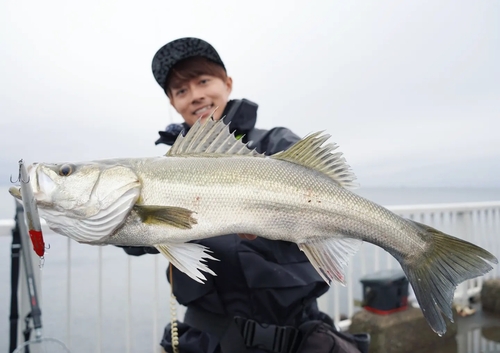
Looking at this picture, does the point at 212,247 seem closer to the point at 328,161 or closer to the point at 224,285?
the point at 224,285

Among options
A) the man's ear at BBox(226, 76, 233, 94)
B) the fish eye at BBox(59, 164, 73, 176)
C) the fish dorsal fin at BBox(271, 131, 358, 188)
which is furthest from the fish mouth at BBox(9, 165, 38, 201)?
the man's ear at BBox(226, 76, 233, 94)

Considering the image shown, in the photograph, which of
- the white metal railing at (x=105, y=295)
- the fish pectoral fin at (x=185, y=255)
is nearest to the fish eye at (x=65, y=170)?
the fish pectoral fin at (x=185, y=255)

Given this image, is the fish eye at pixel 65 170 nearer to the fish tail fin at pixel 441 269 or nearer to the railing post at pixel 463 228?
the fish tail fin at pixel 441 269

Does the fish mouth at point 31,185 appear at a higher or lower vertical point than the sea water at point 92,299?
higher

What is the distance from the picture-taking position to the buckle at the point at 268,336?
6.37 ft

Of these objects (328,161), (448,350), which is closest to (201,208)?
(328,161)

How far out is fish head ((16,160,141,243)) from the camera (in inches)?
61.4

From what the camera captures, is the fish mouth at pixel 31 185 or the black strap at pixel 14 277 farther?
the black strap at pixel 14 277

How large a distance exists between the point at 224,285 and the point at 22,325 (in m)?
1.92

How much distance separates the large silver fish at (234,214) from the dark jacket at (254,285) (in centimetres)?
33

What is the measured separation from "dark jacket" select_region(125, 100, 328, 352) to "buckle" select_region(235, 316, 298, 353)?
0.18 feet

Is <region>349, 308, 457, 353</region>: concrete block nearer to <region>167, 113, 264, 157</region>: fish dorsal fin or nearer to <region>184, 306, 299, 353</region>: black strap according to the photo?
<region>184, 306, 299, 353</region>: black strap

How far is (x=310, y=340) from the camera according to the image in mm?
1961

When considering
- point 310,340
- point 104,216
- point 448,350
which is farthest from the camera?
point 448,350
